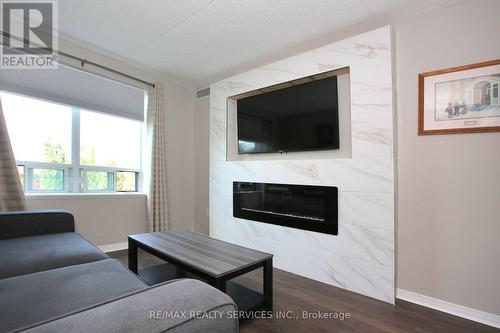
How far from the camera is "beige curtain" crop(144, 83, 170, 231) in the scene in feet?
10.7

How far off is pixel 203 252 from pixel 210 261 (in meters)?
0.19

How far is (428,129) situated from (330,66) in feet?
3.40

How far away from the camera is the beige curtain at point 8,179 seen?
2.18 m

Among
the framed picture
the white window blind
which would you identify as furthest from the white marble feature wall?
the white window blind

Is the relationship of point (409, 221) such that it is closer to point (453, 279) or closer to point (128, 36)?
point (453, 279)

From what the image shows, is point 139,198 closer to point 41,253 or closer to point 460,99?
point 41,253

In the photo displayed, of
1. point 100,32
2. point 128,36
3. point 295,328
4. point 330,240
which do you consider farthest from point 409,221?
point 100,32

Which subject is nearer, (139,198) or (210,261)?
(210,261)

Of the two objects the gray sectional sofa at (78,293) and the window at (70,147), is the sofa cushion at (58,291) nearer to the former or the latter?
the gray sectional sofa at (78,293)

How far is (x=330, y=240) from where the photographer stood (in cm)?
231

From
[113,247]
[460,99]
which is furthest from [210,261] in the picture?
[460,99]

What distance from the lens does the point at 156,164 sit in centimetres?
330

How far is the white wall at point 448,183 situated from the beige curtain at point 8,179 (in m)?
3.47

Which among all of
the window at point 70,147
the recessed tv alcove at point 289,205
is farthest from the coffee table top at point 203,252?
the window at point 70,147
